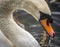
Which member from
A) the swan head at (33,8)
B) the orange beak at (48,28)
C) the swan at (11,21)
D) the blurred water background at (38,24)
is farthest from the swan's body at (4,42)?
the blurred water background at (38,24)

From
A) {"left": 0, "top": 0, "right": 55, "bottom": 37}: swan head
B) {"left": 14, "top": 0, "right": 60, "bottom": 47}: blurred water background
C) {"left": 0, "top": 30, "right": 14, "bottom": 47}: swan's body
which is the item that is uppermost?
{"left": 0, "top": 0, "right": 55, "bottom": 37}: swan head

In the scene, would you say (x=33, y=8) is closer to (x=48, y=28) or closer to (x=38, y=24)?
(x=48, y=28)

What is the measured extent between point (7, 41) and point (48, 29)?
1.22ft

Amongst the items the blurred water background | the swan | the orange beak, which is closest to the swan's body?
the swan

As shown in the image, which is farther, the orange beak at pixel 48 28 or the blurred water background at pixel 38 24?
the blurred water background at pixel 38 24

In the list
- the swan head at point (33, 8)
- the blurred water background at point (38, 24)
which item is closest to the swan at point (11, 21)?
the swan head at point (33, 8)

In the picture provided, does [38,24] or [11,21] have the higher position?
[11,21]

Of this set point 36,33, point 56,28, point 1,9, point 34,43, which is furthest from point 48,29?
point 56,28

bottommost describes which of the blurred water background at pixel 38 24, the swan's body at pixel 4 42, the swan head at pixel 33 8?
the blurred water background at pixel 38 24

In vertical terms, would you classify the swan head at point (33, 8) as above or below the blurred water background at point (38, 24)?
above

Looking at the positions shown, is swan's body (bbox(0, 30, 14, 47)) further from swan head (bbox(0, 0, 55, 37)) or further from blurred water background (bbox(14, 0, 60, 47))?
blurred water background (bbox(14, 0, 60, 47))

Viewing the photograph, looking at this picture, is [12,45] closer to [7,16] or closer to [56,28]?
[7,16]

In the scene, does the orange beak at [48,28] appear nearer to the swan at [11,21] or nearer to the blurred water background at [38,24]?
the swan at [11,21]

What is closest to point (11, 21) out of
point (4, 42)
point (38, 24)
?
point (4, 42)
